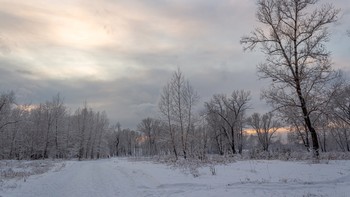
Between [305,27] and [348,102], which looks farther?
[348,102]

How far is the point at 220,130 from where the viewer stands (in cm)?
7512

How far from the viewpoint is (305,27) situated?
76.3 ft

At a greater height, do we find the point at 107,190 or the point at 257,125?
the point at 257,125

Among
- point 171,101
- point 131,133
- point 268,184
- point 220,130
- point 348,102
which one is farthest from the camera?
point 131,133

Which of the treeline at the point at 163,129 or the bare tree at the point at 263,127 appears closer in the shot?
the treeline at the point at 163,129

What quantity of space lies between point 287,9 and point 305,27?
6.30ft

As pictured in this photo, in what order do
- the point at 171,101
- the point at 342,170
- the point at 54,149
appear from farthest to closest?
the point at 54,149 < the point at 171,101 < the point at 342,170

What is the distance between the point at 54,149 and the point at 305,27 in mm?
77839

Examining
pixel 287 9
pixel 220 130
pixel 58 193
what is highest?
pixel 287 9

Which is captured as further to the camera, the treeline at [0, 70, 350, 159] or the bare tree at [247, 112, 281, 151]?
the bare tree at [247, 112, 281, 151]

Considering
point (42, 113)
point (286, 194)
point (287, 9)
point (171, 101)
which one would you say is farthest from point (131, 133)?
point (286, 194)

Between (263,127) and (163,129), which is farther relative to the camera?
(263,127)

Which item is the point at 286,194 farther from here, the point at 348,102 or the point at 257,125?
the point at 257,125

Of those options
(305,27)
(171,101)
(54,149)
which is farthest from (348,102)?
(54,149)
